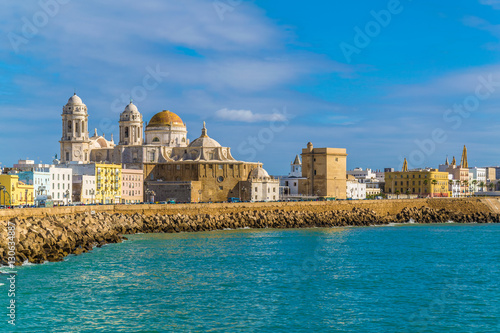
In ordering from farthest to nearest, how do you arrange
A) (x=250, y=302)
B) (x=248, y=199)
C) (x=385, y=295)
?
(x=248, y=199) → (x=385, y=295) → (x=250, y=302)

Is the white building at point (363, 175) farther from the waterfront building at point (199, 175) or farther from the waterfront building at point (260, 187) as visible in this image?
the waterfront building at point (260, 187)

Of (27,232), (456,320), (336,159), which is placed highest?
(336,159)

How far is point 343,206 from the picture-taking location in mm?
63625

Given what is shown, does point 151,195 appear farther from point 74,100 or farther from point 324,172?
point 324,172

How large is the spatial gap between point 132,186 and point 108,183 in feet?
14.5

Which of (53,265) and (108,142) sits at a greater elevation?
(108,142)

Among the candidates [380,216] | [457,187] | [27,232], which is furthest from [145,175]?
[457,187]

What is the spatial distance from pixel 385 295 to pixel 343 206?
40.5 m

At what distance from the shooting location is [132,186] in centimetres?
7338

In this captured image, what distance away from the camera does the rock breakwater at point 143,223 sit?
30.0 meters

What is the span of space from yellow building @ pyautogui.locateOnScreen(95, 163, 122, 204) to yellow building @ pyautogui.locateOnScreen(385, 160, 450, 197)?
48.5 m

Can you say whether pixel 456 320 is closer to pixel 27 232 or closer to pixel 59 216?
pixel 27 232

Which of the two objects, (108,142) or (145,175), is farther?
(108,142)

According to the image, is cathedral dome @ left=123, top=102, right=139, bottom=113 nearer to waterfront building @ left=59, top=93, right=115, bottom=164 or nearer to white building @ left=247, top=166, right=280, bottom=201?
waterfront building @ left=59, top=93, right=115, bottom=164
